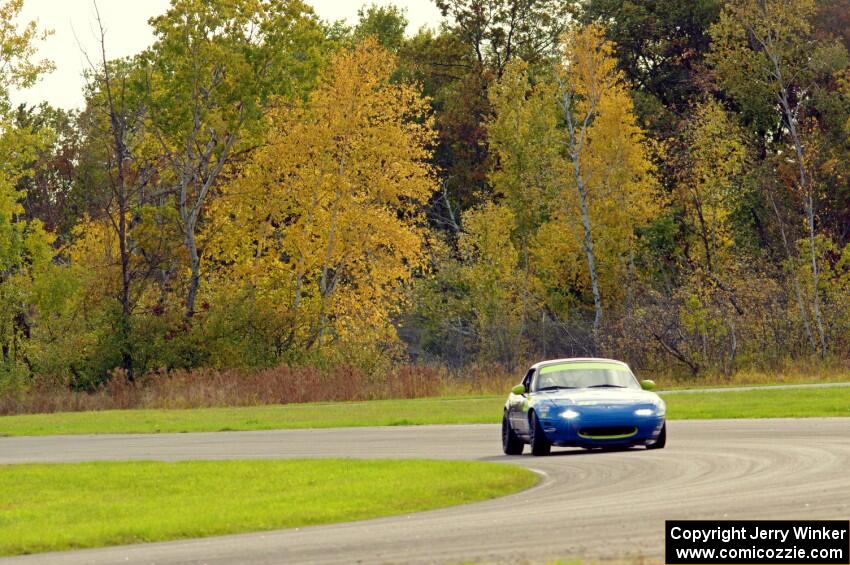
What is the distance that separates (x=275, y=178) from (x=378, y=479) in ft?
129

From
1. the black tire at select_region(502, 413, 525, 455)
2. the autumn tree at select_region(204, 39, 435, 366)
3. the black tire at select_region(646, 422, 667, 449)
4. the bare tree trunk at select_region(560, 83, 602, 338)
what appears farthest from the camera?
the bare tree trunk at select_region(560, 83, 602, 338)

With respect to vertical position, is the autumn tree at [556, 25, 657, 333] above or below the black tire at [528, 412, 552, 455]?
above

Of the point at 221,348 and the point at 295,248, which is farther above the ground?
the point at 295,248

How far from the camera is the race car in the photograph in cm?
2269

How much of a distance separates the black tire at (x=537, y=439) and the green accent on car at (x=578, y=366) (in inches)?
41.6

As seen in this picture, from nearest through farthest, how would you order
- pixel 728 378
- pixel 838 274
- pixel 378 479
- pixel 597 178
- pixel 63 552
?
pixel 63 552 → pixel 378 479 → pixel 728 378 → pixel 838 274 → pixel 597 178

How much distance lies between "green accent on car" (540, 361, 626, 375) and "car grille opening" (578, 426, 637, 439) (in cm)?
174

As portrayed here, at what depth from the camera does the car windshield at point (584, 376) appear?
23859 millimetres

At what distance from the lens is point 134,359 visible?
2095 inches

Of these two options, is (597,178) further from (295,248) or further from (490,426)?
(490,426)

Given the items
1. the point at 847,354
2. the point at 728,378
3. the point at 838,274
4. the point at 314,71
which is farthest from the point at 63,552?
the point at 838,274

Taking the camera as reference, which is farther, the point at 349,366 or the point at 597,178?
the point at 597,178

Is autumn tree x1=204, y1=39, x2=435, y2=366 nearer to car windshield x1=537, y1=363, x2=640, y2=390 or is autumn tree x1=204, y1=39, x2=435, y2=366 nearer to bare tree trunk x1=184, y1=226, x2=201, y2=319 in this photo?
bare tree trunk x1=184, y1=226, x2=201, y2=319

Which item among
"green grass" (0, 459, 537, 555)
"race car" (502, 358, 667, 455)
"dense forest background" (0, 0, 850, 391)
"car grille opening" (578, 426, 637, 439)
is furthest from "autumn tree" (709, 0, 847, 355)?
"green grass" (0, 459, 537, 555)
